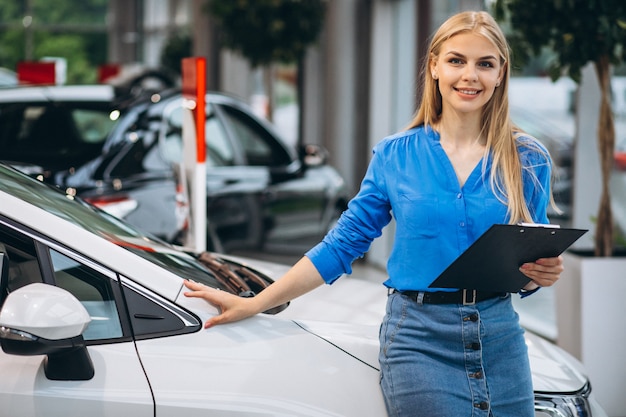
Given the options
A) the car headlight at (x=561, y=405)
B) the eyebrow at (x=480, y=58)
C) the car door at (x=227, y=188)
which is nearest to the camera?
the eyebrow at (x=480, y=58)

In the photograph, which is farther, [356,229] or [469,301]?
[356,229]

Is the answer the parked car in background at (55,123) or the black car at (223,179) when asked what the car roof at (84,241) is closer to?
the black car at (223,179)

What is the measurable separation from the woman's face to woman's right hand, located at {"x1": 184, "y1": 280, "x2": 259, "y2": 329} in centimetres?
72

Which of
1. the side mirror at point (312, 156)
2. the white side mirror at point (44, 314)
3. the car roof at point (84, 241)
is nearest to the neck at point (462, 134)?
the car roof at point (84, 241)

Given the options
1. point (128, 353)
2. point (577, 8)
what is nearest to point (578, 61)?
point (577, 8)

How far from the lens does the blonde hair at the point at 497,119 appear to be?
8.05 ft

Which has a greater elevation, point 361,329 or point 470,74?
point 470,74

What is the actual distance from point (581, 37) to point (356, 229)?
9.17ft

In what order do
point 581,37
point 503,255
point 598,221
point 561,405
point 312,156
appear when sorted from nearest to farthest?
point 503,255, point 561,405, point 581,37, point 598,221, point 312,156

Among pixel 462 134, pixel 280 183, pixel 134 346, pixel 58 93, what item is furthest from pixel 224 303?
pixel 280 183

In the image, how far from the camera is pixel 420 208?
2.45m

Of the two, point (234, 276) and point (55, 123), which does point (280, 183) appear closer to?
point (55, 123)

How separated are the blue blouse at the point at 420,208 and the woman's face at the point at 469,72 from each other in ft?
0.37

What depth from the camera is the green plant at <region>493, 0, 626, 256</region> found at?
4.82m
